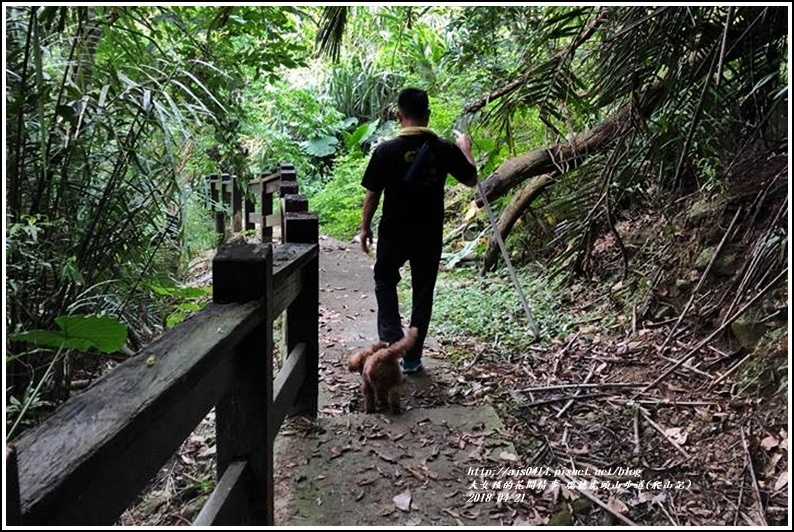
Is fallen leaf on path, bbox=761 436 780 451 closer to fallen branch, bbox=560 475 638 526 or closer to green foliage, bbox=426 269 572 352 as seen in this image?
fallen branch, bbox=560 475 638 526

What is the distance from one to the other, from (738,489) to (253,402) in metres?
1.70

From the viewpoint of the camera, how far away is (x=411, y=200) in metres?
3.14

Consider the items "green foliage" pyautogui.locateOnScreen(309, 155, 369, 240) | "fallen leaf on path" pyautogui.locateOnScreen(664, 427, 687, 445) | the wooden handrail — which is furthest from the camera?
"green foliage" pyautogui.locateOnScreen(309, 155, 369, 240)

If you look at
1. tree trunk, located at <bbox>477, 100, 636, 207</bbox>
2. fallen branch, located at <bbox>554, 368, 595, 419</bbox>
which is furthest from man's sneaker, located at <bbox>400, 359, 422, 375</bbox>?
tree trunk, located at <bbox>477, 100, 636, 207</bbox>

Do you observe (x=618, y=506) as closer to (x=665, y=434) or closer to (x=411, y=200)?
(x=665, y=434)

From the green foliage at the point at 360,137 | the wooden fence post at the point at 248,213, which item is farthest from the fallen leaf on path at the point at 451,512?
the green foliage at the point at 360,137

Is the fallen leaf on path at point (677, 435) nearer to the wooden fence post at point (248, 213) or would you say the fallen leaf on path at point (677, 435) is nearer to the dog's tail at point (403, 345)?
the dog's tail at point (403, 345)

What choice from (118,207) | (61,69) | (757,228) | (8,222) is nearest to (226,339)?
A: (8,222)

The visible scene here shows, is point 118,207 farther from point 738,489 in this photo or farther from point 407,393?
point 738,489

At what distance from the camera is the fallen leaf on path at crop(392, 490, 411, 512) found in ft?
6.88

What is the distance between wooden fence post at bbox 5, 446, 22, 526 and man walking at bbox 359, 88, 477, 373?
2586 millimetres

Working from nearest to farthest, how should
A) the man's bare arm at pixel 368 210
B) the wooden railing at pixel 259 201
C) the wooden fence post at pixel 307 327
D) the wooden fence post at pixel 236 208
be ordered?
the wooden fence post at pixel 307 327
the man's bare arm at pixel 368 210
the wooden railing at pixel 259 201
the wooden fence post at pixel 236 208

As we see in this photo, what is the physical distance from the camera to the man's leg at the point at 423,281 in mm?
3256

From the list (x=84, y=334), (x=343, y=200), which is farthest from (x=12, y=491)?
(x=343, y=200)
